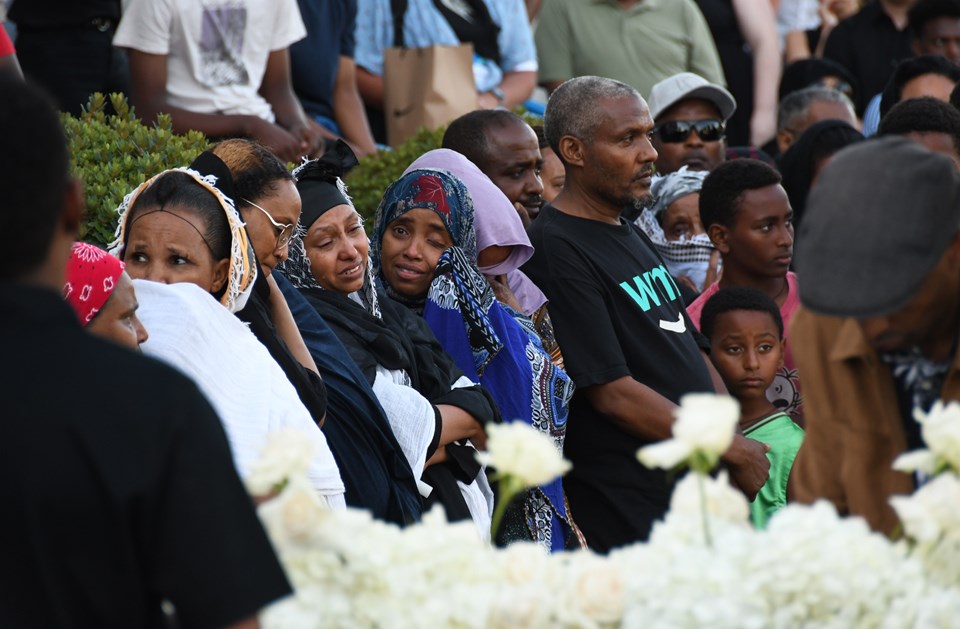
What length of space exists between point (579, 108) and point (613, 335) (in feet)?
3.31

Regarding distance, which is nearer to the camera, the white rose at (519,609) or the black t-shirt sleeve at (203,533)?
the black t-shirt sleeve at (203,533)

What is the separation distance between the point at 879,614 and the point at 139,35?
5.22m

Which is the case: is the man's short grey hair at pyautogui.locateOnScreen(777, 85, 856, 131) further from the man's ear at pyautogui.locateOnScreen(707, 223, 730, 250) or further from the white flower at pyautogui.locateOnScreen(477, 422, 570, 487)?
the white flower at pyautogui.locateOnScreen(477, 422, 570, 487)

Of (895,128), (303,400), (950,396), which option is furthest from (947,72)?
(950,396)

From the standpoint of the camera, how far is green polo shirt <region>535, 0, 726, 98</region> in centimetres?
880

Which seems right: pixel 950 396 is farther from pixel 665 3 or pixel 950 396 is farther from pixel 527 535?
pixel 665 3

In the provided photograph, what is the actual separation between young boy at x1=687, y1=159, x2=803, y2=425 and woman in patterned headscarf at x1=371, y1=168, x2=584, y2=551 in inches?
45.2

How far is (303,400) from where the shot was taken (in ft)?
13.3

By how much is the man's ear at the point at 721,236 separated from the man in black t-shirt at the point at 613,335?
773 mm

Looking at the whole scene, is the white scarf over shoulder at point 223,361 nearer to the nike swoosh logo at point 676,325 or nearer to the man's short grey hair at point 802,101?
the nike swoosh logo at point 676,325

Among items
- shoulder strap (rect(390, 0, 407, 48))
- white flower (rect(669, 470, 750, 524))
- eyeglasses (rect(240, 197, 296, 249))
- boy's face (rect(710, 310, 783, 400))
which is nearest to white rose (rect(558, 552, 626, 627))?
white flower (rect(669, 470, 750, 524))

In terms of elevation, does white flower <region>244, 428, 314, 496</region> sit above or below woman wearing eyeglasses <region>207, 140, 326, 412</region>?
above

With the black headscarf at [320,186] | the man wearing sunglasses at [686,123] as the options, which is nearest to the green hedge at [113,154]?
the black headscarf at [320,186]

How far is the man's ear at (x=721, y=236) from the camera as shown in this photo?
621cm
